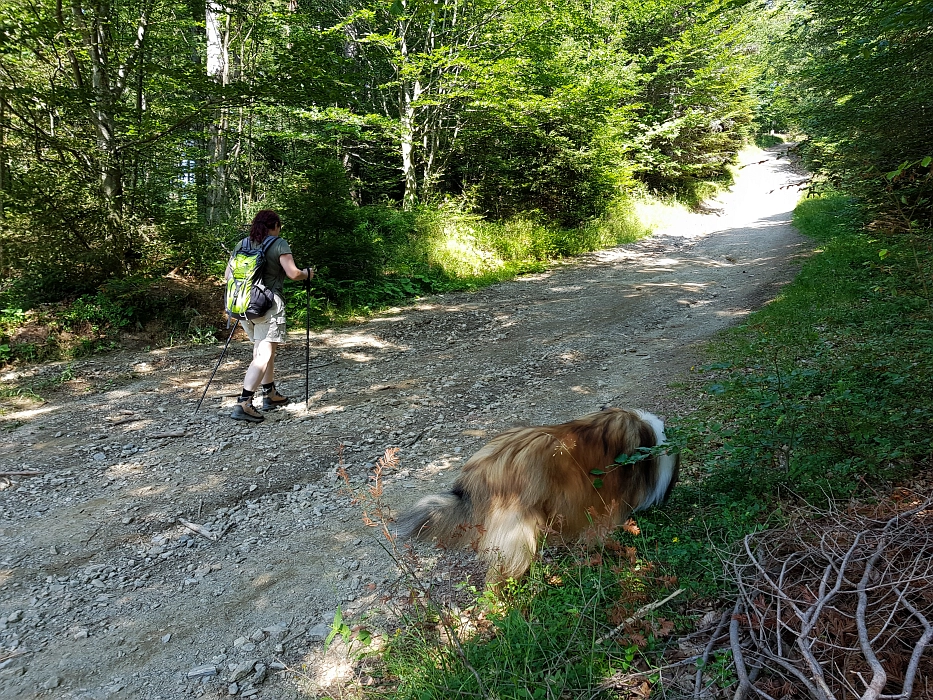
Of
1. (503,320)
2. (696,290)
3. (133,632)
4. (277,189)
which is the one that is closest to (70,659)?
(133,632)

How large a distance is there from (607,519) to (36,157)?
30.1ft

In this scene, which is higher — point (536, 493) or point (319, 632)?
point (536, 493)

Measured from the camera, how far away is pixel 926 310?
19.9 ft

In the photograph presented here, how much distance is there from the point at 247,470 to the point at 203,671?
2221 millimetres

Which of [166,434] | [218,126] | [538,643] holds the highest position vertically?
[218,126]

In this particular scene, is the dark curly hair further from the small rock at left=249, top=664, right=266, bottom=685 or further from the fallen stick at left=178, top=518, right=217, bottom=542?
the small rock at left=249, top=664, right=266, bottom=685

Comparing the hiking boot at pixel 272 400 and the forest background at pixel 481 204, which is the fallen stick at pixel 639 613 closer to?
the forest background at pixel 481 204

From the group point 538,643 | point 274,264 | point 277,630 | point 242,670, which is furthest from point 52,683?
point 274,264

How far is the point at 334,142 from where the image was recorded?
47.4 ft

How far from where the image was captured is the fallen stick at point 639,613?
2.42 m

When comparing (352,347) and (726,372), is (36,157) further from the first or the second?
(726,372)

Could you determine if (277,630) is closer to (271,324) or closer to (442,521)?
(442,521)

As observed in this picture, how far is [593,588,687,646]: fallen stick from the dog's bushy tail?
92 centimetres

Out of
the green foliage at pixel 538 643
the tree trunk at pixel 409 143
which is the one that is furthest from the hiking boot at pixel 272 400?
the tree trunk at pixel 409 143
